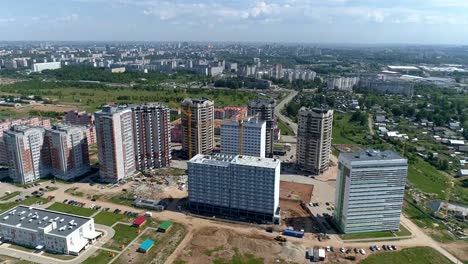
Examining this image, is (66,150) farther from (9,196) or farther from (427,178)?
(427,178)

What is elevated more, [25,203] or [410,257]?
[25,203]

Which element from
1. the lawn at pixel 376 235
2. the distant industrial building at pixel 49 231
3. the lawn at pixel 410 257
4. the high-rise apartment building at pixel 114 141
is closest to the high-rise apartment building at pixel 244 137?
the high-rise apartment building at pixel 114 141

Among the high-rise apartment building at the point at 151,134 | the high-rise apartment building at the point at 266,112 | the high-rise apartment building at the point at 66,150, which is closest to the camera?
the high-rise apartment building at the point at 66,150

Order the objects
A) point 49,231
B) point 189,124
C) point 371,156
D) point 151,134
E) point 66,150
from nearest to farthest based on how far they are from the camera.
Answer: point 49,231 → point 371,156 → point 66,150 → point 151,134 → point 189,124

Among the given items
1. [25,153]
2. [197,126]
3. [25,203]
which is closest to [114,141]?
[25,153]

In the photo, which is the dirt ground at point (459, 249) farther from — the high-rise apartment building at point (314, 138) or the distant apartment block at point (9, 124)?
the distant apartment block at point (9, 124)

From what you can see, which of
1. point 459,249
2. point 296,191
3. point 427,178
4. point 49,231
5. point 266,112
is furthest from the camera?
point 266,112
